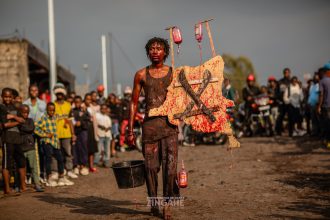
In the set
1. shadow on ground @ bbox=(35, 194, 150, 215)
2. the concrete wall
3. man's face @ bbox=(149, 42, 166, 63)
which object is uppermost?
the concrete wall

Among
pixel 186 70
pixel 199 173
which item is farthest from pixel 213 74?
pixel 199 173

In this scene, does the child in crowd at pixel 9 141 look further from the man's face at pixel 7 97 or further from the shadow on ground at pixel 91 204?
the shadow on ground at pixel 91 204

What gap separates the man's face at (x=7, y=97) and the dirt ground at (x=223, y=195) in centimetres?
189

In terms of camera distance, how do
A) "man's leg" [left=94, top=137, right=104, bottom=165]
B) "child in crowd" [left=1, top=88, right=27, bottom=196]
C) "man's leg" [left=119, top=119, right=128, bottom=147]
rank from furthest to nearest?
"man's leg" [left=119, top=119, right=128, bottom=147]
"man's leg" [left=94, top=137, right=104, bottom=165]
"child in crowd" [left=1, top=88, right=27, bottom=196]

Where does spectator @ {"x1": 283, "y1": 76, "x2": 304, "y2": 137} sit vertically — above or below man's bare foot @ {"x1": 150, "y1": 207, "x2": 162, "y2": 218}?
above

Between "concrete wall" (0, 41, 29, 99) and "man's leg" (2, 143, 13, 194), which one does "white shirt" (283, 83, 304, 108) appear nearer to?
Result: "concrete wall" (0, 41, 29, 99)

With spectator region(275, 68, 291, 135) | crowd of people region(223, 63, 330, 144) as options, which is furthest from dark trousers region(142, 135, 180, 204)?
spectator region(275, 68, 291, 135)

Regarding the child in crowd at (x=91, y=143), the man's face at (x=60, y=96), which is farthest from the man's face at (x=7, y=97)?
the child in crowd at (x=91, y=143)

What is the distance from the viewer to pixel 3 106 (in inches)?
337

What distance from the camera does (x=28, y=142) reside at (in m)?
8.94

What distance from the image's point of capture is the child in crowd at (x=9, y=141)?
855 cm

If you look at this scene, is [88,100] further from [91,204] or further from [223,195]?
[223,195]

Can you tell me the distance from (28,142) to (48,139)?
1.93 ft

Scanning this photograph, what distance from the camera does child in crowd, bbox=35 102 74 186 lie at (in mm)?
9469
